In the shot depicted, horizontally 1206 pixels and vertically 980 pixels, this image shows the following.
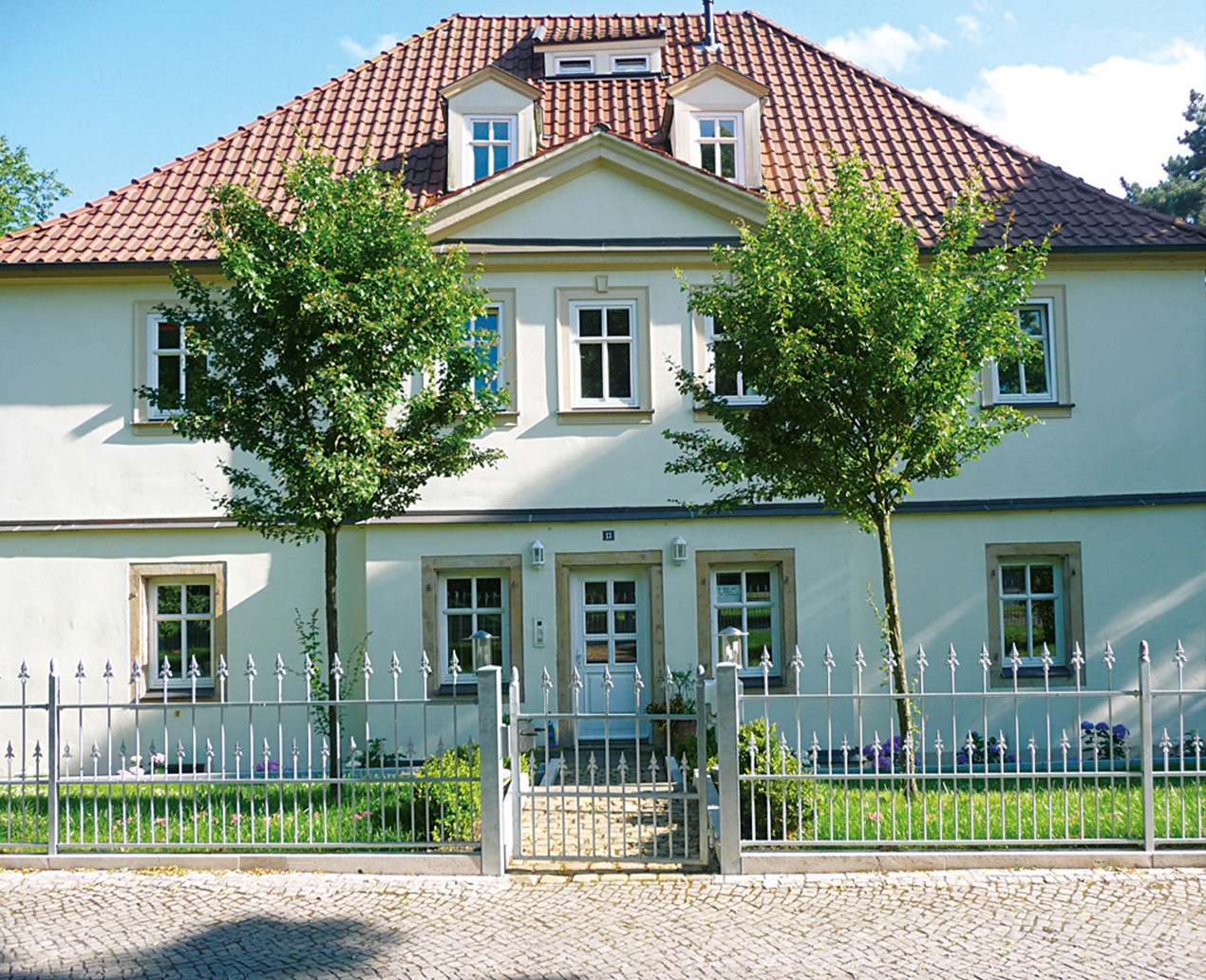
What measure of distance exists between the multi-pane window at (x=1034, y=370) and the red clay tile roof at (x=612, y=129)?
0.91 m

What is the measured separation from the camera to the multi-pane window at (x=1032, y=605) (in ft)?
42.5

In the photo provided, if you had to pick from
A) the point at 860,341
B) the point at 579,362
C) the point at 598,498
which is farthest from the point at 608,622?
the point at 860,341

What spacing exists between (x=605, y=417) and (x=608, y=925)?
24.9 ft

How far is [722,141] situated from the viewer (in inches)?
554

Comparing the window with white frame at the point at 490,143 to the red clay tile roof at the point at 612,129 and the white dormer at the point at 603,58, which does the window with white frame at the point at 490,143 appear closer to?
the red clay tile roof at the point at 612,129

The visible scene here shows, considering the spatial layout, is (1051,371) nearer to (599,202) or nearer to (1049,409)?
(1049,409)

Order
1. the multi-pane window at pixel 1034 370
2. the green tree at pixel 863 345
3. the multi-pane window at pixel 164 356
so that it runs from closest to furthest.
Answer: the green tree at pixel 863 345, the multi-pane window at pixel 164 356, the multi-pane window at pixel 1034 370

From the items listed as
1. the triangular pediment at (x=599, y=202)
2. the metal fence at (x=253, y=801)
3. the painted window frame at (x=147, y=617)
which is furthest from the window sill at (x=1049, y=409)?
the painted window frame at (x=147, y=617)

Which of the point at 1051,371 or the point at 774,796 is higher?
the point at 1051,371

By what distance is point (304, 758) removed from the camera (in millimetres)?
12172

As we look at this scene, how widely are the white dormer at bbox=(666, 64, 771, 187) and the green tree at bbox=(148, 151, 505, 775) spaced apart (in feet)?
18.5

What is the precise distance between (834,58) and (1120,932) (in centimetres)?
1409

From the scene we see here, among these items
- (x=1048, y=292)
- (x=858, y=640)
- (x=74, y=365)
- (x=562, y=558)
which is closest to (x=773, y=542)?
(x=858, y=640)

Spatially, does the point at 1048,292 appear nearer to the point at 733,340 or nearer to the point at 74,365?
the point at 733,340
